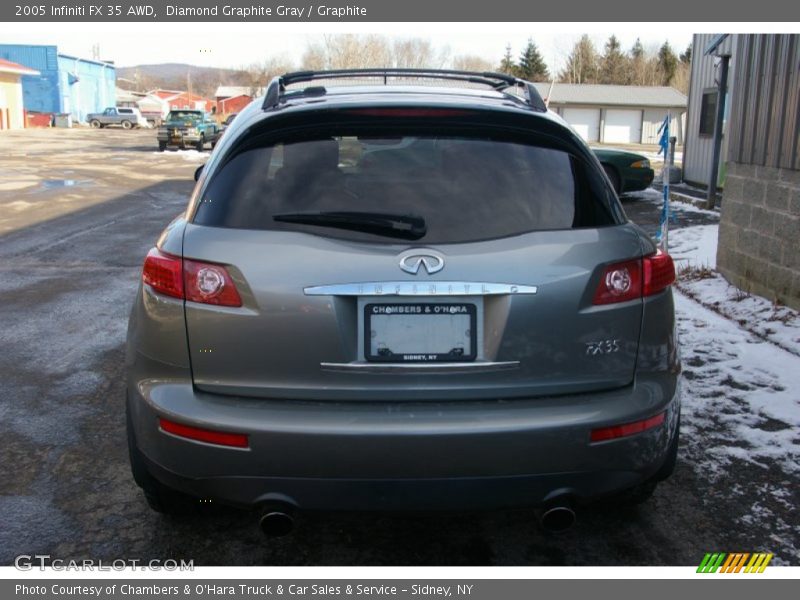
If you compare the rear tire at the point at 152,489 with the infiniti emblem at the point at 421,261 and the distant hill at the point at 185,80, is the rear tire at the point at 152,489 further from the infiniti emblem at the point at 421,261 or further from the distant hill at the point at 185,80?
A: the distant hill at the point at 185,80

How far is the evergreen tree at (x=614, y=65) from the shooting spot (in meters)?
87.2

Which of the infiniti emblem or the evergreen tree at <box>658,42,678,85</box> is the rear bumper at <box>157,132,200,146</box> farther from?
the evergreen tree at <box>658,42,678,85</box>

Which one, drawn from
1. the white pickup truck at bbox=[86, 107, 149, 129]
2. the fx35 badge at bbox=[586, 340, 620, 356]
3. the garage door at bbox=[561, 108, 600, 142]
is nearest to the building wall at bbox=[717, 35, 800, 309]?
the fx35 badge at bbox=[586, 340, 620, 356]

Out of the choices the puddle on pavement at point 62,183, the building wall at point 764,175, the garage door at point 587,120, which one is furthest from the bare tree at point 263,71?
the building wall at point 764,175

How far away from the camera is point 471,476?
8.49ft

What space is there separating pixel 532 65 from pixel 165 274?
9035 centimetres

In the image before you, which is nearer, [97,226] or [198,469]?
[198,469]

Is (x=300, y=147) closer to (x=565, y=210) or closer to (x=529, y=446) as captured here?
(x=565, y=210)

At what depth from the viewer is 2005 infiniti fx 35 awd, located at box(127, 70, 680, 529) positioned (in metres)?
2.56

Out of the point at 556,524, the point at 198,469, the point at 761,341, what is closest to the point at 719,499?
the point at 556,524

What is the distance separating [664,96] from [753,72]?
61.0m

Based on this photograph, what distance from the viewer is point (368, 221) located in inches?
105

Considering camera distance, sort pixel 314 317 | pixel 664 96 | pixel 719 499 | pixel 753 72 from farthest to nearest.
Result: pixel 664 96
pixel 753 72
pixel 719 499
pixel 314 317

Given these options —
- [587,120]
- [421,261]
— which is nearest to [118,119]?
[587,120]
